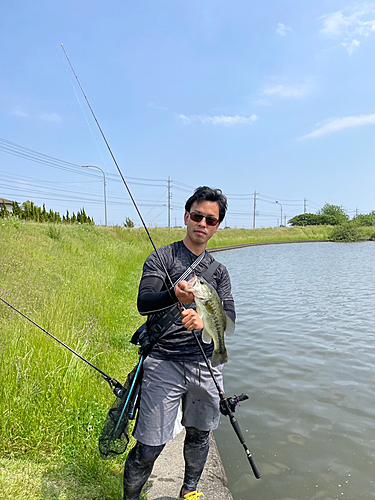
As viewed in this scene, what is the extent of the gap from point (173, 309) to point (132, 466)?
1037mm

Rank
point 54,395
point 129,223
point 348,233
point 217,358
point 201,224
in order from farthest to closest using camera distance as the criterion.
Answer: point 348,233, point 129,223, point 54,395, point 201,224, point 217,358

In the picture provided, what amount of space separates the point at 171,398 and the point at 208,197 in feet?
4.58

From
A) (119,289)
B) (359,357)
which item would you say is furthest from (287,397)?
(119,289)

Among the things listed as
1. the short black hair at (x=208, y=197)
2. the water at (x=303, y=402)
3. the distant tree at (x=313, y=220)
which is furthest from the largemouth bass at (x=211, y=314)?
the distant tree at (x=313, y=220)

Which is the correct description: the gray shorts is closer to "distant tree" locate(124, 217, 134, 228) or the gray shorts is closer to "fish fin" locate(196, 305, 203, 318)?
"fish fin" locate(196, 305, 203, 318)

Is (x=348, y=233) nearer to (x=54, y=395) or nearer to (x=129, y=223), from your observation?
(x=129, y=223)

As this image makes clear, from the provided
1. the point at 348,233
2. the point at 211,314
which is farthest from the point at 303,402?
the point at 348,233

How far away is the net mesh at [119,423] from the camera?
255 cm

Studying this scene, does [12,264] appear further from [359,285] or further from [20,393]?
[359,285]

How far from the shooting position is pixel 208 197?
8.85ft

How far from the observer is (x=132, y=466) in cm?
244

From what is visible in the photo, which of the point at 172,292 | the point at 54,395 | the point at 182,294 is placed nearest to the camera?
the point at 182,294

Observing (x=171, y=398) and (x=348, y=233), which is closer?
(x=171, y=398)

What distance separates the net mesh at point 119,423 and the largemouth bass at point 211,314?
569 mm
